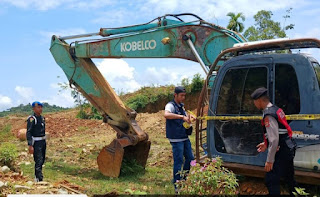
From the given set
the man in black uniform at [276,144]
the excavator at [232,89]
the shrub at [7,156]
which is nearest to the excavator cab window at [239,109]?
the excavator at [232,89]

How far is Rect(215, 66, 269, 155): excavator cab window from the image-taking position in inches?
195

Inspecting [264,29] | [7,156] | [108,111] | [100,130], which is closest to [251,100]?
[108,111]

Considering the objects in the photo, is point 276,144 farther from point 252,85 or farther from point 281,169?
point 252,85

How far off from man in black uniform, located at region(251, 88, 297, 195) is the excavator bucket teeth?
335 centimetres

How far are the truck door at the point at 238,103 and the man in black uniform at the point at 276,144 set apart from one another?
0.59m

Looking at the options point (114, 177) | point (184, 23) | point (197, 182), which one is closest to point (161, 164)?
point (114, 177)

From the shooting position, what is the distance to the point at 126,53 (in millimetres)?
7297

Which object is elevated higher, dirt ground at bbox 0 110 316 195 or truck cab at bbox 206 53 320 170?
truck cab at bbox 206 53 320 170

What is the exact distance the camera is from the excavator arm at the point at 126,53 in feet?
20.7

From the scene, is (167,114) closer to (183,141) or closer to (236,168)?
(183,141)

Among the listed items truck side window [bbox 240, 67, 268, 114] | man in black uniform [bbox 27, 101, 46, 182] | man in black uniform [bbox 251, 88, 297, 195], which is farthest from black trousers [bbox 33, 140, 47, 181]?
man in black uniform [bbox 251, 88, 297, 195]

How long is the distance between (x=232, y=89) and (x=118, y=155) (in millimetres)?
2857

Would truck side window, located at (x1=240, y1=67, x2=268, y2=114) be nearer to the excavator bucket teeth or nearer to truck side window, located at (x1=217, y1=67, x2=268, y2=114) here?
truck side window, located at (x1=217, y1=67, x2=268, y2=114)

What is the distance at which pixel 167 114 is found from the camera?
5.60m
